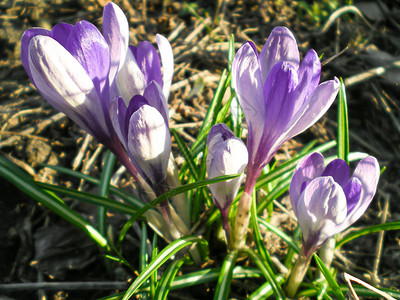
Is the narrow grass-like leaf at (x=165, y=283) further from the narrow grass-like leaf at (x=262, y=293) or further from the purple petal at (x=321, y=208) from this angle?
the purple petal at (x=321, y=208)

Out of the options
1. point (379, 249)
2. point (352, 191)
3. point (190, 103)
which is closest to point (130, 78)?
point (352, 191)

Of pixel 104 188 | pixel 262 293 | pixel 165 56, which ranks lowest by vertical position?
pixel 262 293

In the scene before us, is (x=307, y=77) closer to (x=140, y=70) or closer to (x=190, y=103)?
(x=140, y=70)

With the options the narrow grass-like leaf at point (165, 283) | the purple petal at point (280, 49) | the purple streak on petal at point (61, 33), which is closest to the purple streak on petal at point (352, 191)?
the purple petal at point (280, 49)

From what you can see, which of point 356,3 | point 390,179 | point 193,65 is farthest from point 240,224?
point 356,3

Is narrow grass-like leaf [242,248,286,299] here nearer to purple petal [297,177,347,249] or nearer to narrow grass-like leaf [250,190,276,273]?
narrow grass-like leaf [250,190,276,273]

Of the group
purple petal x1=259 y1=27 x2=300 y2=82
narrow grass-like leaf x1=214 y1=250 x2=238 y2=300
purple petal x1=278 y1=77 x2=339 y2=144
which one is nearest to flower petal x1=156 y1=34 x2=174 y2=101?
purple petal x1=259 y1=27 x2=300 y2=82
